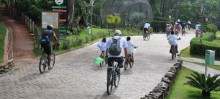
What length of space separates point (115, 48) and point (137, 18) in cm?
3785

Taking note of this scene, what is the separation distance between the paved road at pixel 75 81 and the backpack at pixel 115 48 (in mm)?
1252

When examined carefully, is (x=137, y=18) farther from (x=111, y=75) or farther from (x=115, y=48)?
(x=111, y=75)

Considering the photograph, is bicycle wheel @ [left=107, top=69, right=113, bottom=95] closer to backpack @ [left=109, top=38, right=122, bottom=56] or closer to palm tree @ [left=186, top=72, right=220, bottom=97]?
backpack @ [left=109, top=38, right=122, bottom=56]

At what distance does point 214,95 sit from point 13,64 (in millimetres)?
8526

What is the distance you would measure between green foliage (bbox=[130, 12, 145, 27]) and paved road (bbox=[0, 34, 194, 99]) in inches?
1167

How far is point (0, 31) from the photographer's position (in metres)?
23.3

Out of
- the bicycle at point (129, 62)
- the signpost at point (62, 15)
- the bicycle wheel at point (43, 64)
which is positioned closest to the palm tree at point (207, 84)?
the bicycle at point (129, 62)

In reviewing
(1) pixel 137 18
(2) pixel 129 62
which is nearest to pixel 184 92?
(2) pixel 129 62

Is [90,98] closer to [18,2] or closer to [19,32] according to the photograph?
[19,32]

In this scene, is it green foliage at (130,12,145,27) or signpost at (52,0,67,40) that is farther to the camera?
green foliage at (130,12,145,27)

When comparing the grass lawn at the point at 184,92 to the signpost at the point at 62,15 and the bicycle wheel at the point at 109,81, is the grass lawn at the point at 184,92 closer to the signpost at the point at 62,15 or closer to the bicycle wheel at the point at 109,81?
the bicycle wheel at the point at 109,81

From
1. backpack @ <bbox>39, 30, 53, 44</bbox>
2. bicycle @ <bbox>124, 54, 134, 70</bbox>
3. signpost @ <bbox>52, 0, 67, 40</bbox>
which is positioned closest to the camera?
backpack @ <bbox>39, 30, 53, 44</bbox>

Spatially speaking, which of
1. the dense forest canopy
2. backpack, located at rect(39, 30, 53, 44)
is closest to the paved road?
backpack, located at rect(39, 30, 53, 44)

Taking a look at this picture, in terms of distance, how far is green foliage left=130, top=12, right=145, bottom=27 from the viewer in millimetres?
48500
